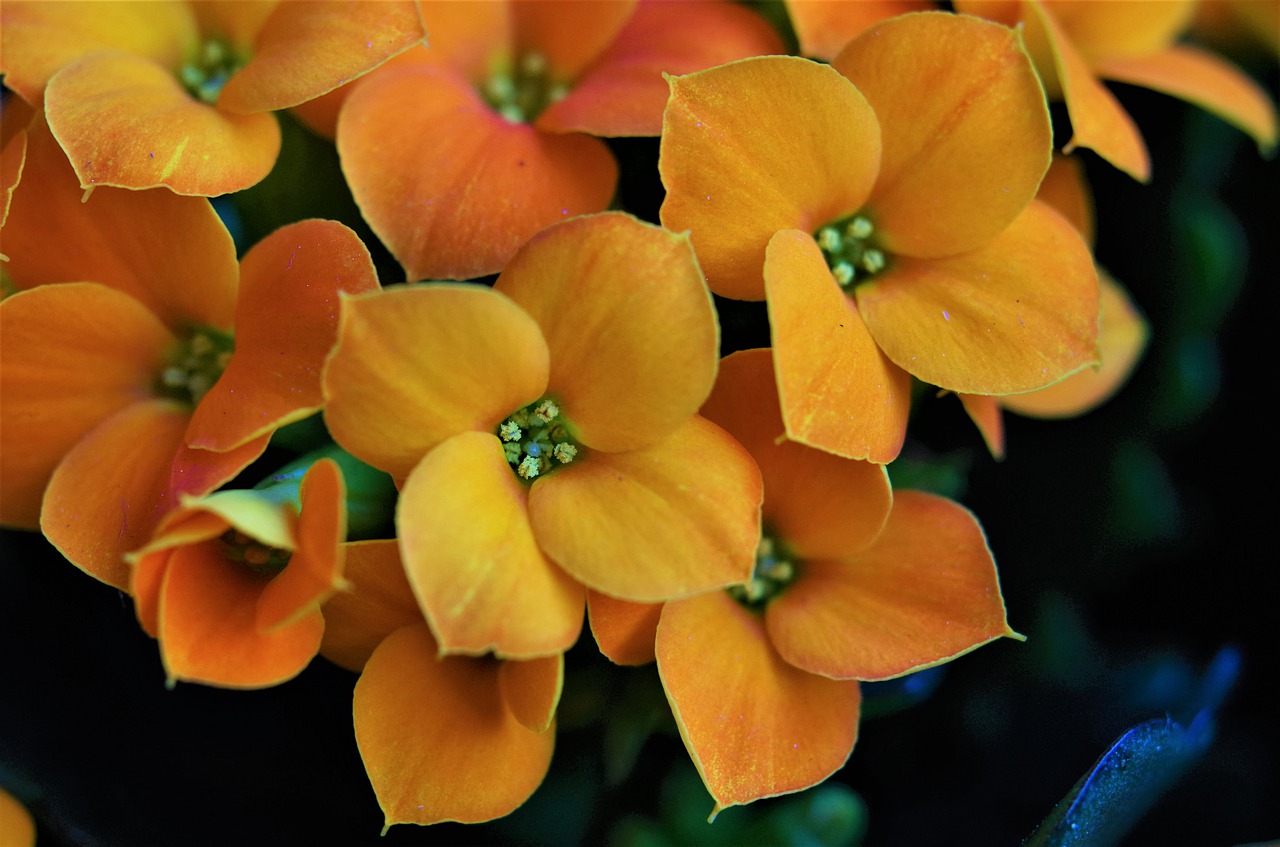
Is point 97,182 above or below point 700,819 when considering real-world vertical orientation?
above

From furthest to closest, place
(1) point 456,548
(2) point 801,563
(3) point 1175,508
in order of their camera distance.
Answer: (3) point 1175,508 < (2) point 801,563 < (1) point 456,548

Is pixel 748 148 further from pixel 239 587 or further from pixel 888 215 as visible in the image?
pixel 239 587

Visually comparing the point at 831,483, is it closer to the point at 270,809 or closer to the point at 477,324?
the point at 477,324

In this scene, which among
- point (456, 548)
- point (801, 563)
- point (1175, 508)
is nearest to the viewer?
point (456, 548)

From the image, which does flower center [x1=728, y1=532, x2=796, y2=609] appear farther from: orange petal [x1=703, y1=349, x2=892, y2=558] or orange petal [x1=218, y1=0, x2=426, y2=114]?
orange petal [x1=218, y1=0, x2=426, y2=114]

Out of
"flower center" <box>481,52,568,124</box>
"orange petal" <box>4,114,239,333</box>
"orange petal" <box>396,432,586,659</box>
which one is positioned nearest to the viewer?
"orange petal" <box>396,432,586,659</box>

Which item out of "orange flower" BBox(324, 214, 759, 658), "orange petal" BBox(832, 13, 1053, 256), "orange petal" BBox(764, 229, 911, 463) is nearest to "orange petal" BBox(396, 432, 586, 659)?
"orange flower" BBox(324, 214, 759, 658)

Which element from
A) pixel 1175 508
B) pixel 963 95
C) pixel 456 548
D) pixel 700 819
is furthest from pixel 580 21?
pixel 1175 508
